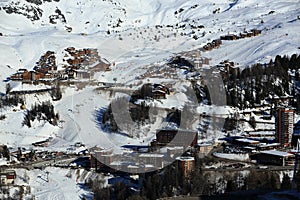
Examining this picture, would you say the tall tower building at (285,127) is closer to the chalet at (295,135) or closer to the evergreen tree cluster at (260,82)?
the chalet at (295,135)

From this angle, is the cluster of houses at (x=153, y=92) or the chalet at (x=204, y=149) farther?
the cluster of houses at (x=153, y=92)

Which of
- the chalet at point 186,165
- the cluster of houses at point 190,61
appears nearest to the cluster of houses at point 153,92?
the cluster of houses at point 190,61

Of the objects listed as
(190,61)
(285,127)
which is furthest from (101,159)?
(190,61)

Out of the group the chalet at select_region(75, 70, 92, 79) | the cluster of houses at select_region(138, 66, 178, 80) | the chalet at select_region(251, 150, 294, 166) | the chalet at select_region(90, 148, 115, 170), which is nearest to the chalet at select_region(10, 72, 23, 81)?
the chalet at select_region(75, 70, 92, 79)

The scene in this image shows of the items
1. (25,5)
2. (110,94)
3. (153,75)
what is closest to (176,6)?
(25,5)

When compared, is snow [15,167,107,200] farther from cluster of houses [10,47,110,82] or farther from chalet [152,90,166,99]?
cluster of houses [10,47,110,82]

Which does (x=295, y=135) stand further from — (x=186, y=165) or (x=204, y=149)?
(x=186, y=165)

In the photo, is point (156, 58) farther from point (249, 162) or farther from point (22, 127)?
point (249, 162)
